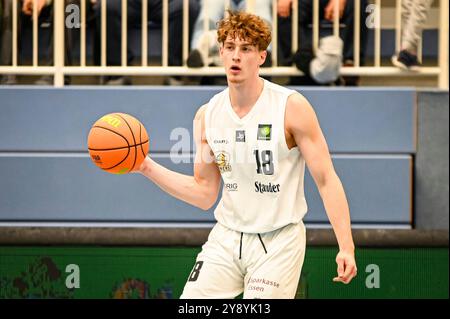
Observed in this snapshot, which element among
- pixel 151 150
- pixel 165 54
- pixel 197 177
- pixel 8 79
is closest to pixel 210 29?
pixel 165 54

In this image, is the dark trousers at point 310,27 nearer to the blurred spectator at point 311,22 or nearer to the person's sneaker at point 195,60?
the blurred spectator at point 311,22

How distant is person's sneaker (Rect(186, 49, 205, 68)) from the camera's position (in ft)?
25.7

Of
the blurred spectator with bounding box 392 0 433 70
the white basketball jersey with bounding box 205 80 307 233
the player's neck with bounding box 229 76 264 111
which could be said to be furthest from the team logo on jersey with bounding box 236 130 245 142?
the blurred spectator with bounding box 392 0 433 70

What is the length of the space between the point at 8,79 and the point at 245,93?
2959 millimetres

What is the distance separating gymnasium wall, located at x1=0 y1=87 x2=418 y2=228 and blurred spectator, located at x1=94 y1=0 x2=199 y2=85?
14.6 inches

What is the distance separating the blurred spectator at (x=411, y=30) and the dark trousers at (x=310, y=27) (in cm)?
29

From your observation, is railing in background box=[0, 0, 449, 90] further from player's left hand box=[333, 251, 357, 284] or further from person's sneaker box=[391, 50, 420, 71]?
player's left hand box=[333, 251, 357, 284]

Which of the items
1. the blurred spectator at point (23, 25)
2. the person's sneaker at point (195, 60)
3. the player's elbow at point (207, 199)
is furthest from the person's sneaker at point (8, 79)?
the player's elbow at point (207, 199)

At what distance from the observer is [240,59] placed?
5.28 metres

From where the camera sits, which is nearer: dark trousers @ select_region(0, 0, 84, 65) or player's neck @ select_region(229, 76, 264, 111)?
player's neck @ select_region(229, 76, 264, 111)

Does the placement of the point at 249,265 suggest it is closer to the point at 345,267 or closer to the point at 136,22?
the point at 345,267

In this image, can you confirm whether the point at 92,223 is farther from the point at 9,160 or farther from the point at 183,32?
the point at 183,32
